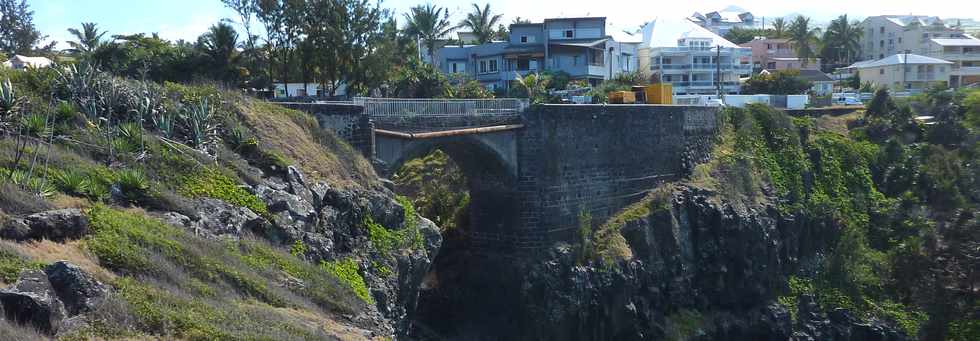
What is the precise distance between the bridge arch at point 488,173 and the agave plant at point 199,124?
789 cm

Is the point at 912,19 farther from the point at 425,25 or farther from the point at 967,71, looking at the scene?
the point at 425,25

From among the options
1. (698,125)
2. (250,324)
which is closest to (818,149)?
(698,125)

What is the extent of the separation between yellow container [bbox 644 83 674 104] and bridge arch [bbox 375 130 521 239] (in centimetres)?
1421

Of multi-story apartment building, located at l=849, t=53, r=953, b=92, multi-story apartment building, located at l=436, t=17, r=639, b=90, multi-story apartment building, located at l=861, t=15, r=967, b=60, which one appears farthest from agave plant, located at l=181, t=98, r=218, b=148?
multi-story apartment building, located at l=861, t=15, r=967, b=60

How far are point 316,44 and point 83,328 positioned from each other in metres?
23.7

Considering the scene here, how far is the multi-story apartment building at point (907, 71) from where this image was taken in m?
70.6

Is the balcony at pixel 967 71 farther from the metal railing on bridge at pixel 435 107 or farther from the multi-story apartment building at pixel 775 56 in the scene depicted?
the metal railing on bridge at pixel 435 107

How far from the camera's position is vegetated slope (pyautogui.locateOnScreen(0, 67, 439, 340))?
38.5 ft

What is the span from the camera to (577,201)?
106ft

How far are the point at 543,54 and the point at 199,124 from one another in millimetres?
38112

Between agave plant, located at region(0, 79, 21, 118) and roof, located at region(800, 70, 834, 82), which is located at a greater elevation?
agave plant, located at region(0, 79, 21, 118)

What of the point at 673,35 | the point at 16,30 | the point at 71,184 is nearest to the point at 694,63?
the point at 673,35

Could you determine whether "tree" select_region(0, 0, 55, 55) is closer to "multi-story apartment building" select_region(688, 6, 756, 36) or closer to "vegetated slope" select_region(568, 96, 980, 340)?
"vegetated slope" select_region(568, 96, 980, 340)

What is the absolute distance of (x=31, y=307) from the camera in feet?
34.2
